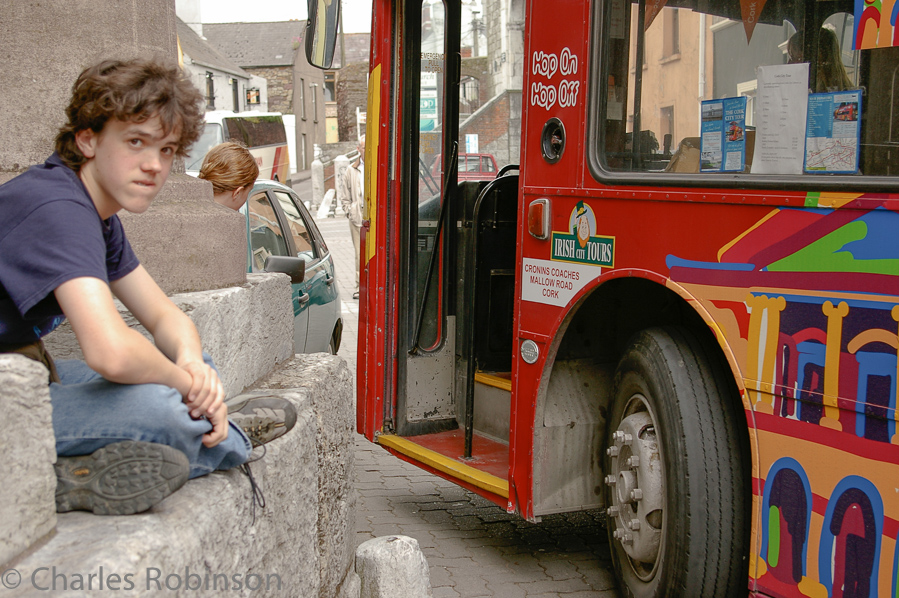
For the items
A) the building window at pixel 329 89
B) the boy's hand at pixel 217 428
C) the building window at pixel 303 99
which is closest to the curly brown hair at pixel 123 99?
the boy's hand at pixel 217 428

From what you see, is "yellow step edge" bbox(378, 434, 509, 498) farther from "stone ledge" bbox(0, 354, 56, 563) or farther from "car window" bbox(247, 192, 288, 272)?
"stone ledge" bbox(0, 354, 56, 563)

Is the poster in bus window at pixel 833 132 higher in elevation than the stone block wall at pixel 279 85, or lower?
lower

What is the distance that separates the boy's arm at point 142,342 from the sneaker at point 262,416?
27cm

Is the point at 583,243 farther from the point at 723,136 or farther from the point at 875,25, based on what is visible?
the point at 875,25

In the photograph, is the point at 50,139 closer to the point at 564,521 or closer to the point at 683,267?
the point at 683,267

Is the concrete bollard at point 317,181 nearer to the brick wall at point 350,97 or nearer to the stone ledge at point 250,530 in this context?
the brick wall at point 350,97

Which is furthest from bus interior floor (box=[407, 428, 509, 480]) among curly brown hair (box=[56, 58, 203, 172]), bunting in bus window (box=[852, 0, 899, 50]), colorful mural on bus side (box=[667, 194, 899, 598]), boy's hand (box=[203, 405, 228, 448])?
curly brown hair (box=[56, 58, 203, 172])

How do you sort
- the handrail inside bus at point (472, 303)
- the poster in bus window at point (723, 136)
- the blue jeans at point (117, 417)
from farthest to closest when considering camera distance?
the handrail inside bus at point (472, 303), the poster in bus window at point (723, 136), the blue jeans at point (117, 417)

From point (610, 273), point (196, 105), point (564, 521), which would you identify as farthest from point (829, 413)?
point (564, 521)

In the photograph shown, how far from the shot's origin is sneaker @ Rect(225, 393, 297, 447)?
221 cm

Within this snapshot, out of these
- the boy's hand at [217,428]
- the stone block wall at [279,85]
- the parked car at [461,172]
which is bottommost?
the boy's hand at [217,428]

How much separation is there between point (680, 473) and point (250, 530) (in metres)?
1.42

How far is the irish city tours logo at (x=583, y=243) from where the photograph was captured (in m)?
3.01

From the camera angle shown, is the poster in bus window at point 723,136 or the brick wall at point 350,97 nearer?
the poster in bus window at point 723,136
